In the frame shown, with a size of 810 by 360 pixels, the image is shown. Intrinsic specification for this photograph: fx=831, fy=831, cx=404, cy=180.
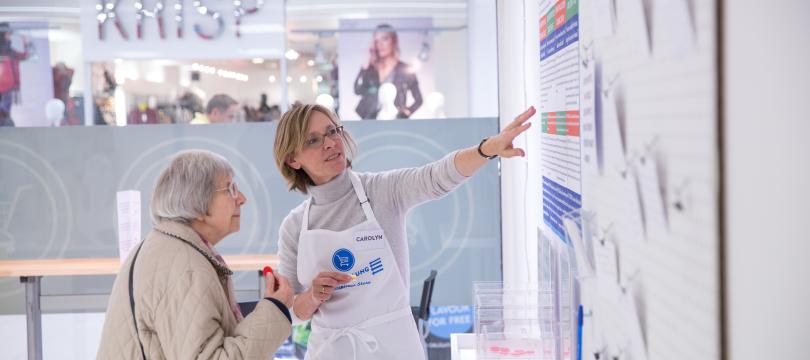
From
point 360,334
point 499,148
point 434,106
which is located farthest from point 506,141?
point 434,106

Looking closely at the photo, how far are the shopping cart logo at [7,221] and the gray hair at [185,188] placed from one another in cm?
335

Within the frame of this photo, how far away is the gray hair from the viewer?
→ 80.1 inches

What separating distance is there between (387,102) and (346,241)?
2493mm

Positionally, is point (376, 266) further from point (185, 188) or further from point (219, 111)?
point (219, 111)

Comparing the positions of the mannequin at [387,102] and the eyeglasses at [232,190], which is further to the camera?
the mannequin at [387,102]

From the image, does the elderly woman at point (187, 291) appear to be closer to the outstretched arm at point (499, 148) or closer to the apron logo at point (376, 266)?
the apron logo at point (376, 266)

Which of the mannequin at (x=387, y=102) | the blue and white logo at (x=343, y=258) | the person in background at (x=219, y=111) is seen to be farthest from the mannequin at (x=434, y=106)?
the blue and white logo at (x=343, y=258)

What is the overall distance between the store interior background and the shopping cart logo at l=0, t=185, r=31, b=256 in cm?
A: 30

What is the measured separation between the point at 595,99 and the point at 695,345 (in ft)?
2.33

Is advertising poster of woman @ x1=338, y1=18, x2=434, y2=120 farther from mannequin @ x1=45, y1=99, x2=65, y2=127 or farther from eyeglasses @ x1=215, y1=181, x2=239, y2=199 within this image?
eyeglasses @ x1=215, y1=181, x2=239, y2=199

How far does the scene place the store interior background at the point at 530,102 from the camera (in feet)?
2.79

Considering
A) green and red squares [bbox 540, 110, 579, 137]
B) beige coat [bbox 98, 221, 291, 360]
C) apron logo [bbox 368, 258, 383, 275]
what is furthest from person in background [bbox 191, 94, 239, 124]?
beige coat [bbox 98, 221, 291, 360]

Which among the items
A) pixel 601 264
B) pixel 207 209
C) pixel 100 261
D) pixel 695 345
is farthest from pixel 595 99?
pixel 100 261

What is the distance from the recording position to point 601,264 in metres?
1.64
